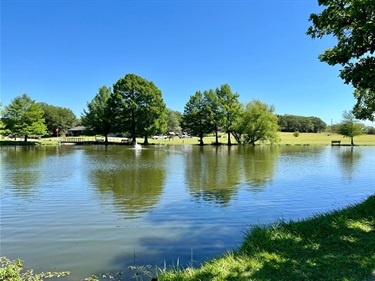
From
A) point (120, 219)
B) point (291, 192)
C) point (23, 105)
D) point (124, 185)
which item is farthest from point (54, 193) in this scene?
point (23, 105)

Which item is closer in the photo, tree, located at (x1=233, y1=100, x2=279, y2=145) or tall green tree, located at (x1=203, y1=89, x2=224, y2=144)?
tree, located at (x1=233, y1=100, x2=279, y2=145)

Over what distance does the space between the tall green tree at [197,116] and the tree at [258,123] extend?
25.5ft

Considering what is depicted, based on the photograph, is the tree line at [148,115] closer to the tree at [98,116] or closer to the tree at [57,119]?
the tree at [98,116]

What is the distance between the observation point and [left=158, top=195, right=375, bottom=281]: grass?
495 cm

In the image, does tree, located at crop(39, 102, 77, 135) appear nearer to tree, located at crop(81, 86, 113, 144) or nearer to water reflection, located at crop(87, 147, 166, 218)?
tree, located at crop(81, 86, 113, 144)

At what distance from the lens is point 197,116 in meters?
72.6

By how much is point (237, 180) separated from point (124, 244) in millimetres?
12278

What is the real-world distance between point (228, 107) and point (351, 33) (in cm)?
5880

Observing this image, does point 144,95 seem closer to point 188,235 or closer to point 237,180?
point 237,180

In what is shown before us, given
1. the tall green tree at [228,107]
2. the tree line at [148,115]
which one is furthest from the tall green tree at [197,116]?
the tall green tree at [228,107]

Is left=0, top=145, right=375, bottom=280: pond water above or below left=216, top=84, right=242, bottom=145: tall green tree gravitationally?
below

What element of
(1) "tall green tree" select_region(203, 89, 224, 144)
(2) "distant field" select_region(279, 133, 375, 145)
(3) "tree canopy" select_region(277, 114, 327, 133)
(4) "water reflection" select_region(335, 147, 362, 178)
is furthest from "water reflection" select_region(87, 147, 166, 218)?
(3) "tree canopy" select_region(277, 114, 327, 133)

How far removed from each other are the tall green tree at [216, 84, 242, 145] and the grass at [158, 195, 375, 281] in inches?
2422

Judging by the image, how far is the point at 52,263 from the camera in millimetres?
7145
